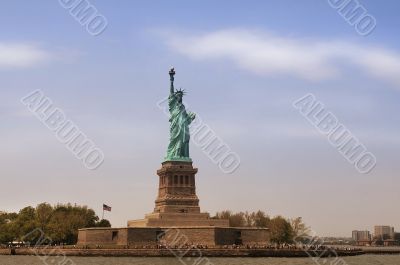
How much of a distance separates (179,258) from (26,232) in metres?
44.5

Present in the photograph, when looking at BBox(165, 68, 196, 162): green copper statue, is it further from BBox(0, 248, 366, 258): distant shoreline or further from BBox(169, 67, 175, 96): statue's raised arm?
BBox(0, 248, 366, 258): distant shoreline

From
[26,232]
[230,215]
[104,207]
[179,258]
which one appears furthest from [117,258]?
[230,215]

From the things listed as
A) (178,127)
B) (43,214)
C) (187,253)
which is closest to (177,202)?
(178,127)

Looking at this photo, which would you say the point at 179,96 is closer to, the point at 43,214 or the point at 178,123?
the point at 178,123

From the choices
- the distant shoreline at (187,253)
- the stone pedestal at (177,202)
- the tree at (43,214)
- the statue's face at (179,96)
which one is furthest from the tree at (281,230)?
the tree at (43,214)

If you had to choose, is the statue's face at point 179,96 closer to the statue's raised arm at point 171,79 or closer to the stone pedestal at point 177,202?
the statue's raised arm at point 171,79

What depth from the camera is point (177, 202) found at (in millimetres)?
96000

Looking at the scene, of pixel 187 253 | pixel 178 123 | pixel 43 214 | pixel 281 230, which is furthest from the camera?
pixel 281 230

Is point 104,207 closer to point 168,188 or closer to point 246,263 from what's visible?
point 168,188

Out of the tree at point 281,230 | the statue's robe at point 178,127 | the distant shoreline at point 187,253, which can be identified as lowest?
the distant shoreline at point 187,253

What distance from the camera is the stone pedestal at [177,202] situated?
303 feet

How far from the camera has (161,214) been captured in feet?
306

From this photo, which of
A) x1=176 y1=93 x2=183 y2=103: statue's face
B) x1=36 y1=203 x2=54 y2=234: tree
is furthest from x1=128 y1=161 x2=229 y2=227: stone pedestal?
x1=36 y1=203 x2=54 y2=234: tree

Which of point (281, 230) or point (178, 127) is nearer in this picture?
point (178, 127)
